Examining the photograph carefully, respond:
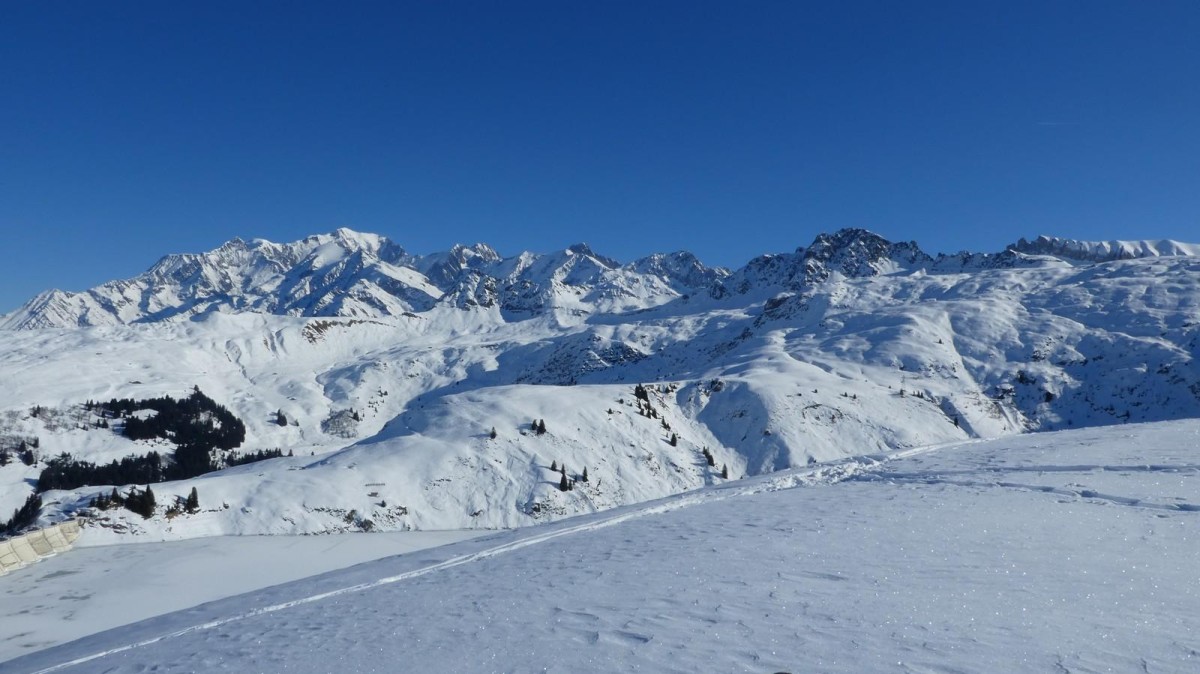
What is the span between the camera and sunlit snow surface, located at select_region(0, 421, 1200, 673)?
829 centimetres

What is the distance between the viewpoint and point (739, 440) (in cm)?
6931

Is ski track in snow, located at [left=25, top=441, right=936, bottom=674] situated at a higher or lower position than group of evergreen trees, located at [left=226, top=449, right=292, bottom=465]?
higher

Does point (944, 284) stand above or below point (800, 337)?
above

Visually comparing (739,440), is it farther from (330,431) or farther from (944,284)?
(944,284)

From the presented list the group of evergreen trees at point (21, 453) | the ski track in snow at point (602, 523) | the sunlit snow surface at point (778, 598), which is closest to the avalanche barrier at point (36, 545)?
the sunlit snow surface at point (778, 598)

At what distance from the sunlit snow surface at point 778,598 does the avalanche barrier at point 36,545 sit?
73.2 ft

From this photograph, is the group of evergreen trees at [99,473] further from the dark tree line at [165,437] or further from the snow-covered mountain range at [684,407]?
the snow-covered mountain range at [684,407]

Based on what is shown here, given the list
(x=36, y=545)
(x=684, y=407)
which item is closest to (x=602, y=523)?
(x=36, y=545)

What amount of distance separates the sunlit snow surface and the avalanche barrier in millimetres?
22314

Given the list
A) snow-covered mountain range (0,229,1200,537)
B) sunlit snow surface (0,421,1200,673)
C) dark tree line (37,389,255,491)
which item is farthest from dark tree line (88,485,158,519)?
dark tree line (37,389,255,491)

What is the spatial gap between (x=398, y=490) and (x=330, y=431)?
389 ft

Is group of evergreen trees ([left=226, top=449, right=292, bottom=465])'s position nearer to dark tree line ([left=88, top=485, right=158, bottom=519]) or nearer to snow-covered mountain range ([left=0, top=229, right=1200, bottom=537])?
snow-covered mountain range ([left=0, top=229, right=1200, bottom=537])

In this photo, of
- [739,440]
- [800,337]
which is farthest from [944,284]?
[739,440]

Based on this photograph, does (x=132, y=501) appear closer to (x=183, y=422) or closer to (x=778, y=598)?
(x=778, y=598)
